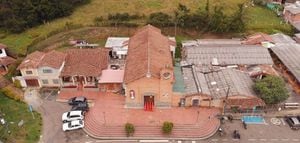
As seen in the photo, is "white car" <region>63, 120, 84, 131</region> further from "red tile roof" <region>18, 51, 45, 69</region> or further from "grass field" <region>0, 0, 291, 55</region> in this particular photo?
"grass field" <region>0, 0, 291, 55</region>

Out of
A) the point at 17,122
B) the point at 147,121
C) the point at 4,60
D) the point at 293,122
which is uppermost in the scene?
the point at 4,60

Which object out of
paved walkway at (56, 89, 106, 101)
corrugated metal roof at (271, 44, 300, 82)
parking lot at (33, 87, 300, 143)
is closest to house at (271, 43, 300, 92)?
corrugated metal roof at (271, 44, 300, 82)

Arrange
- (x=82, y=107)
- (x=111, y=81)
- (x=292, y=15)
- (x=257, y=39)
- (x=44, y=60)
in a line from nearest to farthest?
(x=82, y=107), (x=111, y=81), (x=44, y=60), (x=257, y=39), (x=292, y=15)

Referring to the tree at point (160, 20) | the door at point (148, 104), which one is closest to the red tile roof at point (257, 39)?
the tree at point (160, 20)

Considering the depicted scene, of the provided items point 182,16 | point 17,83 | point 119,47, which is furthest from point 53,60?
point 182,16

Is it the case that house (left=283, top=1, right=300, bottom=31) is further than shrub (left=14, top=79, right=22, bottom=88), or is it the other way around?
house (left=283, top=1, right=300, bottom=31)

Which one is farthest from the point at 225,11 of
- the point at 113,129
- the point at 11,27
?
the point at 11,27

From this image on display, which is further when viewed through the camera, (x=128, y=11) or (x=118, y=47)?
(x=128, y=11)

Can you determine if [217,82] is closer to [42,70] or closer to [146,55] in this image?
[146,55]
